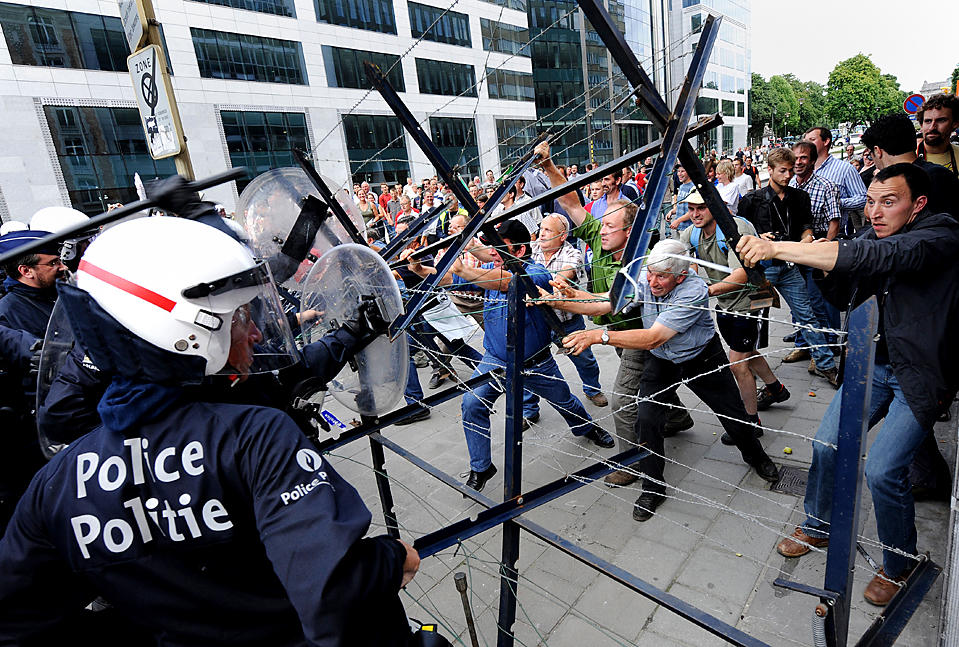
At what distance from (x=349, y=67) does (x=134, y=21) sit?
92.1ft

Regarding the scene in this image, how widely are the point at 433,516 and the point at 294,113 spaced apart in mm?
28484

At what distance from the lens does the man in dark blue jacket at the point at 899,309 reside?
2.17 meters

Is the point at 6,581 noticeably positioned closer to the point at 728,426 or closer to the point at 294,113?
the point at 728,426

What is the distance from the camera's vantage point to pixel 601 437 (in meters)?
4.50

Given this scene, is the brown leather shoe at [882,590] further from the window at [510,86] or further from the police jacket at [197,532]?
the window at [510,86]

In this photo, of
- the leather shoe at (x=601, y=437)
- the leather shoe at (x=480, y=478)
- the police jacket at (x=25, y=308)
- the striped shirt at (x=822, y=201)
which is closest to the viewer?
the police jacket at (x=25, y=308)

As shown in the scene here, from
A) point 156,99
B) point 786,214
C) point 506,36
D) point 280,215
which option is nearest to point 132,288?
point 280,215

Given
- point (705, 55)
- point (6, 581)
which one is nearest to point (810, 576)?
point (705, 55)

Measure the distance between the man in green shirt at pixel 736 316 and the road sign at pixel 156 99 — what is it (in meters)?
4.45

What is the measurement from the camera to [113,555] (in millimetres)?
1292

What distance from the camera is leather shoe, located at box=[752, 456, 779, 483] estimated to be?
11.7 feet

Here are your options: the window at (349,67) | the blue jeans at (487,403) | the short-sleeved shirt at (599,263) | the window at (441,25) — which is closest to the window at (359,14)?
the window at (349,67)

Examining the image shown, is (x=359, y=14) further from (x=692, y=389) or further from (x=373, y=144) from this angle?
(x=692, y=389)

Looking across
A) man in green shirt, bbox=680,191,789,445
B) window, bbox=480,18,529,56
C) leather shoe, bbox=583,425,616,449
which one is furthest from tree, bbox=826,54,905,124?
leather shoe, bbox=583,425,616,449
